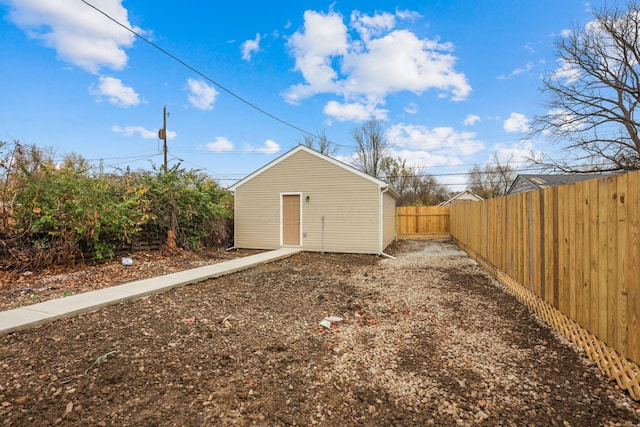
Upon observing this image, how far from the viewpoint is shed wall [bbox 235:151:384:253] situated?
10.4 metres

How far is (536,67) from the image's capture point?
12945 mm

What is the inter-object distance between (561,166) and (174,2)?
660 inches

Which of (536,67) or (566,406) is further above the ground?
(536,67)

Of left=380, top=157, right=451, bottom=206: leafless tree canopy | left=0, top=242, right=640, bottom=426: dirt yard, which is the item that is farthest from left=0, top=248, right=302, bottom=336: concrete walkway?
left=380, top=157, right=451, bottom=206: leafless tree canopy

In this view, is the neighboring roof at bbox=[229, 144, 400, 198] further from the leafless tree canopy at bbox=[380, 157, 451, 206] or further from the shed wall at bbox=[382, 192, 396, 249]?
the leafless tree canopy at bbox=[380, 157, 451, 206]

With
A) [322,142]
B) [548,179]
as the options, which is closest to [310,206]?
[548,179]

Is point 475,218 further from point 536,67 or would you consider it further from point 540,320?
point 536,67

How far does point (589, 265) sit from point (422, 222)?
15.6m

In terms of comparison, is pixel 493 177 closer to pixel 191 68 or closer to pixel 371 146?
pixel 371 146

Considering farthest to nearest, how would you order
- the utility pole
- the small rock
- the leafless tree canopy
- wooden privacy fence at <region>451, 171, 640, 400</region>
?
the leafless tree canopy
the utility pole
wooden privacy fence at <region>451, 171, 640, 400</region>
the small rock

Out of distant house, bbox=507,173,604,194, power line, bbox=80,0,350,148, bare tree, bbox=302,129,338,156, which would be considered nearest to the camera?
power line, bbox=80,0,350,148

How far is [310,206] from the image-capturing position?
11000 millimetres

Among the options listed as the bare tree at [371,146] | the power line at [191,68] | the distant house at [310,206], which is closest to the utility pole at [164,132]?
the power line at [191,68]

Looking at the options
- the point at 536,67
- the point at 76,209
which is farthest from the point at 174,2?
the point at 536,67
